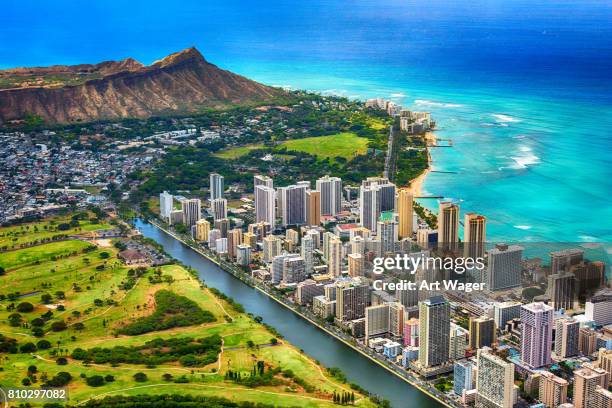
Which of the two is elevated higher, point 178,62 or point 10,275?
point 178,62

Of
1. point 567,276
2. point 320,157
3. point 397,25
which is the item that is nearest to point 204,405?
point 567,276

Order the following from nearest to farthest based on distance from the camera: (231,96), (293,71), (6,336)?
(6,336) → (231,96) → (293,71)

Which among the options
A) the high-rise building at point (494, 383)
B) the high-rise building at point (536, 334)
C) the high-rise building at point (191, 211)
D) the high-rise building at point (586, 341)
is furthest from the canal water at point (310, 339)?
A: the high-rise building at point (586, 341)

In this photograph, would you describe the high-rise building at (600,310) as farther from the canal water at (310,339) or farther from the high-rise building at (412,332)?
the canal water at (310,339)

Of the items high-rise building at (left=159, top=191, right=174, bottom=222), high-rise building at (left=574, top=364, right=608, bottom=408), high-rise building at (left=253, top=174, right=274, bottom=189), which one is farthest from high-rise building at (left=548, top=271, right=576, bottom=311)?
high-rise building at (left=159, top=191, right=174, bottom=222)

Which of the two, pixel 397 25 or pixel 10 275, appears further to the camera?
pixel 397 25

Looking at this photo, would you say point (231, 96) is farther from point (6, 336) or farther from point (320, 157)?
point (6, 336)

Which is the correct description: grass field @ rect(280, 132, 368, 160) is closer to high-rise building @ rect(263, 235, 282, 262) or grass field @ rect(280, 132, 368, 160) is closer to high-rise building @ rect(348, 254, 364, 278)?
high-rise building @ rect(263, 235, 282, 262)
